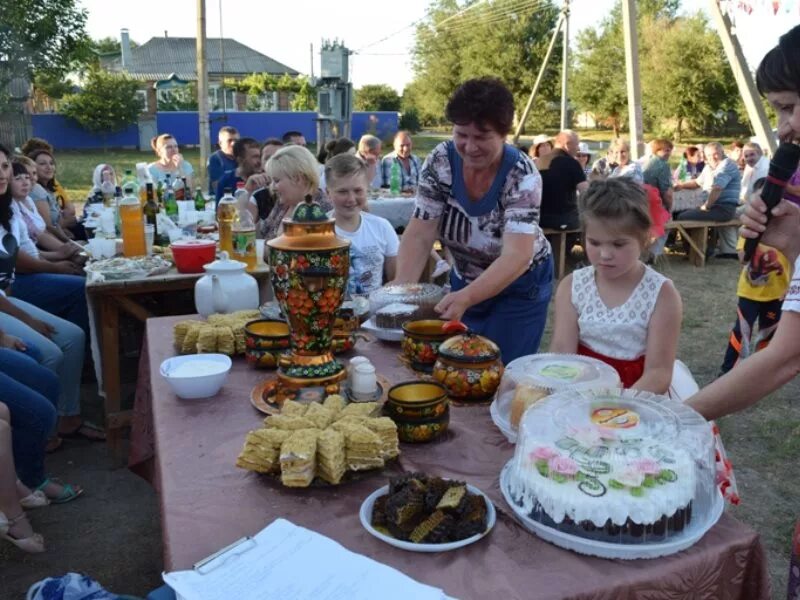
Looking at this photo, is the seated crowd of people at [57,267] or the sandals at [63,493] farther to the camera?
the sandals at [63,493]

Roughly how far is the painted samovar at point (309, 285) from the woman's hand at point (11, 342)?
191 cm

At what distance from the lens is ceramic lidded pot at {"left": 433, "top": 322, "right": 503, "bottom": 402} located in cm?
180

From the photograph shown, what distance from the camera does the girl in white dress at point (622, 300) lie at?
82.9 inches

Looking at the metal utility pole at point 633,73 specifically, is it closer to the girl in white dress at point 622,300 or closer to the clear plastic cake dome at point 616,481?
the girl in white dress at point 622,300

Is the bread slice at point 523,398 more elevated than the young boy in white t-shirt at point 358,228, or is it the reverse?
the young boy in white t-shirt at point 358,228

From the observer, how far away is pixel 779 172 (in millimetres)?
1599

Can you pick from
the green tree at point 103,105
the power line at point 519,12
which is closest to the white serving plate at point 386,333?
the green tree at point 103,105

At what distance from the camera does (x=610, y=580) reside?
3.62ft

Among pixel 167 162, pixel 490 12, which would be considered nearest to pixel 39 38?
pixel 167 162

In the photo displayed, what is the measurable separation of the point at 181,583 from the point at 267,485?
0.35m

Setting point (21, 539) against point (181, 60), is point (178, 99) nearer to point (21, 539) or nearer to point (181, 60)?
point (181, 60)

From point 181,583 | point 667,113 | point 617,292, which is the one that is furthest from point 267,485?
point 667,113

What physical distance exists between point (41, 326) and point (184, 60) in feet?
182

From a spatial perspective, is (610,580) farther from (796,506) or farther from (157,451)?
(796,506)
